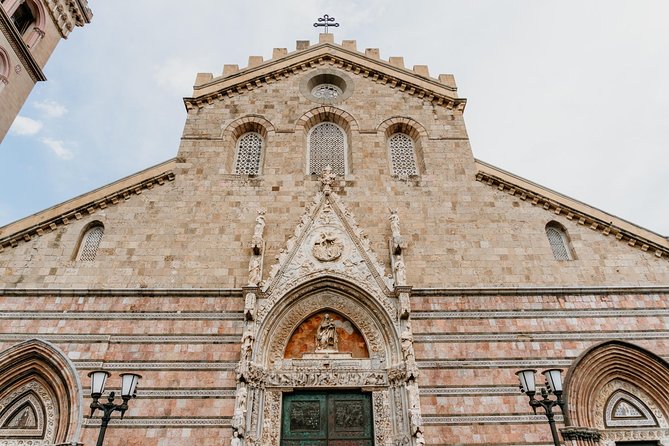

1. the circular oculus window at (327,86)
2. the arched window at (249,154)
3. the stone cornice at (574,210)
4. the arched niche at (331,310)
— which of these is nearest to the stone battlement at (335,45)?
the circular oculus window at (327,86)

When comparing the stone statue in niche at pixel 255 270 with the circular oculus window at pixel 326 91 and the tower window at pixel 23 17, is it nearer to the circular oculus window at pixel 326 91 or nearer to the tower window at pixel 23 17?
the circular oculus window at pixel 326 91

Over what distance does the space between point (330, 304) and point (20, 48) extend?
45.0 ft

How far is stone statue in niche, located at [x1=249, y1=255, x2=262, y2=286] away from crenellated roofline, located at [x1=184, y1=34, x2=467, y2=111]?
6.74m

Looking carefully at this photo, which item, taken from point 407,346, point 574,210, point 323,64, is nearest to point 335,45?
point 323,64

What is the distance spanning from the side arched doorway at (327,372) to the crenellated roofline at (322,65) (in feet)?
26.2

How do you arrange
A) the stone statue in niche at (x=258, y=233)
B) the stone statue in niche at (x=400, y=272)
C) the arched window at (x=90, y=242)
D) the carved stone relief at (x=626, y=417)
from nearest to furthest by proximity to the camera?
the carved stone relief at (x=626, y=417) < the stone statue in niche at (x=400, y=272) < the stone statue in niche at (x=258, y=233) < the arched window at (x=90, y=242)

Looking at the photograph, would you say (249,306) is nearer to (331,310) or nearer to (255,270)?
(255,270)

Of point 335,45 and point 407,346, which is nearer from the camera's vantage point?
point 407,346

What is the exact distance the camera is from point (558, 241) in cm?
1291

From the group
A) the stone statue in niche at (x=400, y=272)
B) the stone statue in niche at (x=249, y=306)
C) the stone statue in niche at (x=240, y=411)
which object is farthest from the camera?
the stone statue in niche at (x=400, y=272)

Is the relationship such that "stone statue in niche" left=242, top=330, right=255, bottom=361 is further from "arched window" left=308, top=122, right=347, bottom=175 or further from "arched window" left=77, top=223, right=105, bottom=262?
"arched window" left=308, top=122, right=347, bottom=175

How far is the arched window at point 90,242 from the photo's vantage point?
1231 centimetres

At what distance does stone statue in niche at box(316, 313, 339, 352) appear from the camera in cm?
1142

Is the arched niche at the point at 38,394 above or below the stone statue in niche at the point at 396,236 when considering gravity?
below
